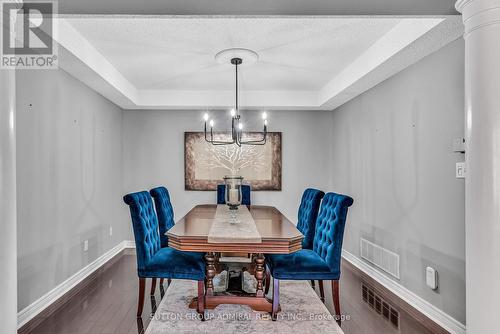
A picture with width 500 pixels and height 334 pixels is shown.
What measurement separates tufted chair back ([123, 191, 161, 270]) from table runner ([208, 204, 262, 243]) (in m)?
0.54

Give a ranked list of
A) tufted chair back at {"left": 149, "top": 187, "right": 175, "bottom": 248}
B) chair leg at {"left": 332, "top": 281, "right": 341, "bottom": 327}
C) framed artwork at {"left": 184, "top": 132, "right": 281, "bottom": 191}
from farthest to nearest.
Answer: framed artwork at {"left": 184, "top": 132, "right": 281, "bottom": 191} < tufted chair back at {"left": 149, "top": 187, "right": 175, "bottom": 248} < chair leg at {"left": 332, "top": 281, "right": 341, "bottom": 327}

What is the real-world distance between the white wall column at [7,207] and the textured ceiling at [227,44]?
0.94 metres

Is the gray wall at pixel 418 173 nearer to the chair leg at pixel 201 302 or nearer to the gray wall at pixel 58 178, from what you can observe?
the chair leg at pixel 201 302

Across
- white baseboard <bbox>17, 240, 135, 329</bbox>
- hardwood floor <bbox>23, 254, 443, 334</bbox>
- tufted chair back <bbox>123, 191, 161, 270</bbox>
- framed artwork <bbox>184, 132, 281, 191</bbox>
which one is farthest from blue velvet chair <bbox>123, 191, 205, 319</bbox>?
framed artwork <bbox>184, 132, 281, 191</bbox>

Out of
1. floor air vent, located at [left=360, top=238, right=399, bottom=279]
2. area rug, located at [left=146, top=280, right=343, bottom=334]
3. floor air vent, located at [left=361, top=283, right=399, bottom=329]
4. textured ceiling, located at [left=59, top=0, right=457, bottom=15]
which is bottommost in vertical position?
floor air vent, located at [left=361, top=283, right=399, bottom=329]

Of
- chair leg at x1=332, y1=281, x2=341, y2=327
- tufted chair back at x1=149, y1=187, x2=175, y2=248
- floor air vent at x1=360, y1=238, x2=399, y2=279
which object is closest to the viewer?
chair leg at x1=332, y1=281, x2=341, y2=327

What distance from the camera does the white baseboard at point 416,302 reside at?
236cm

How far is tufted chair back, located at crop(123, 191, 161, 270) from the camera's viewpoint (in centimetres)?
252

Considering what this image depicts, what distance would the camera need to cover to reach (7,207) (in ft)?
5.49

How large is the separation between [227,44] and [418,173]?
2.07 meters

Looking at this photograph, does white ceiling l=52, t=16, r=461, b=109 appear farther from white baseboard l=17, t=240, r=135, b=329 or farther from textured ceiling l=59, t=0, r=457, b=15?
white baseboard l=17, t=240, r=135, b=329

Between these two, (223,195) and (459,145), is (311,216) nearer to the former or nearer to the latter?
(459,145)

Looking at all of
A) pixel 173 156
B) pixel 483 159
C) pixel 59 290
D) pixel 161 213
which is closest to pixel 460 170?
pixel 483 159

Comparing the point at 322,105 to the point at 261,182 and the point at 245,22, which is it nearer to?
the point at 261,182
